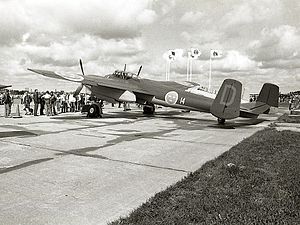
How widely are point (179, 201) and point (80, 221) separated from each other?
58.6 inches

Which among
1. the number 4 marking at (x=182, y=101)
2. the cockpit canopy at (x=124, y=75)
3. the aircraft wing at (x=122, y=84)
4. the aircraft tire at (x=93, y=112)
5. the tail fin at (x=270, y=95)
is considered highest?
the cockpit canopy at (x=124, y=75)

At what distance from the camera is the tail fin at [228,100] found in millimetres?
13555

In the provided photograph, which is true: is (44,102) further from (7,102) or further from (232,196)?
(232,196)

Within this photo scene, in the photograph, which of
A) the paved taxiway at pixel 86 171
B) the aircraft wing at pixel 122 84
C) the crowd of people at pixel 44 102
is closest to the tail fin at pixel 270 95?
the paved taxiway at pixel 86 171

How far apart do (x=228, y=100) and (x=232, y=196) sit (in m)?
9.62

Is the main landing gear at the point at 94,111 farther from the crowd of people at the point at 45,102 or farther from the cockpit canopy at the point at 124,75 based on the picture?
the crowd of people at the point at 45,102

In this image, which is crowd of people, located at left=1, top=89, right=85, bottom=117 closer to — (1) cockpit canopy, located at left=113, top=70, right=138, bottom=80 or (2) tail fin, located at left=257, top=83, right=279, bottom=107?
(1) cockpit canopy, located at left=113, top=70, right=138, bottom=80

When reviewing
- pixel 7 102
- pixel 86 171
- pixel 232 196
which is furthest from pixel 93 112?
pixel 232 196

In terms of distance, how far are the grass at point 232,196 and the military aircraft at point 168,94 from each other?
6.75 m

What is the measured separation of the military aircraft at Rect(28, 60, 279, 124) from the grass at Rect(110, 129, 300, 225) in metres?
6.75

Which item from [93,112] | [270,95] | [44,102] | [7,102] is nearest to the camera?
[270,95]

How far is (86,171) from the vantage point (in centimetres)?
616

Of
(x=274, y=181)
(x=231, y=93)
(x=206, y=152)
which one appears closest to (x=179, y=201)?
(x=274, y=181)

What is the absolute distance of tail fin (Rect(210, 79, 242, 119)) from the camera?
1355cm
